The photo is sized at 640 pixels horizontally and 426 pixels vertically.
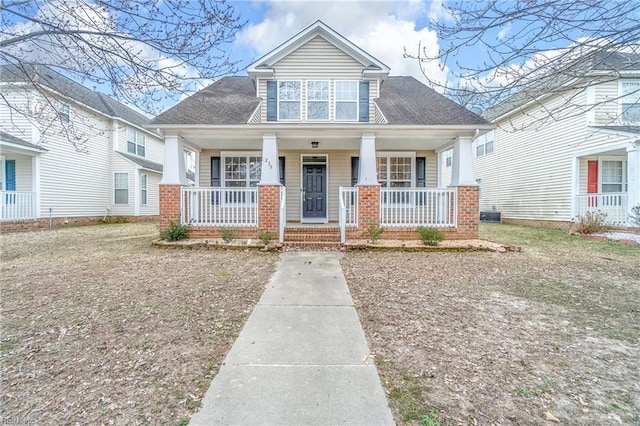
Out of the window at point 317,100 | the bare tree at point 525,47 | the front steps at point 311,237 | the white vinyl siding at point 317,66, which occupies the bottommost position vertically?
the front steps at point 311,237

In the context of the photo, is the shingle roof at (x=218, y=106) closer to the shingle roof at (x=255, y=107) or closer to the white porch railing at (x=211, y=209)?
the shingle roof at (x=255, y=107)

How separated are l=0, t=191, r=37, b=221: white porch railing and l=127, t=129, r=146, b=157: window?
257 inches

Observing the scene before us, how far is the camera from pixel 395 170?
11688 mm

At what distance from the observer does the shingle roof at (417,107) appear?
9109mm

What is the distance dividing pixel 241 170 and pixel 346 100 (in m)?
4.57

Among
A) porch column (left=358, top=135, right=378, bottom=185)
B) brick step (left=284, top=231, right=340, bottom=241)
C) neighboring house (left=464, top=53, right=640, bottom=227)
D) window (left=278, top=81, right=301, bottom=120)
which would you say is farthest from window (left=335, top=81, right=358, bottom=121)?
neighboring house (left=464, top=53, right=640, bottom=227)

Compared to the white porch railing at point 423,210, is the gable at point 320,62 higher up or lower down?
higher up

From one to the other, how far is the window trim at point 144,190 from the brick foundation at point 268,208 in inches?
508

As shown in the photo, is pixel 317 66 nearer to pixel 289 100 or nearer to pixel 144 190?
pixel 289 100

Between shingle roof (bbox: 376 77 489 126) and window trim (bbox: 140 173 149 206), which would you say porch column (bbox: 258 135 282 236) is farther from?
window trim (bbox: 140 173 149 206)

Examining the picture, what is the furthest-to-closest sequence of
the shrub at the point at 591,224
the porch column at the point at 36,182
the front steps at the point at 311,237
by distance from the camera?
1. the porch column at the point at 36,182
2. the shrub at the point at 591,224
3. the front steps at the point at 311,237

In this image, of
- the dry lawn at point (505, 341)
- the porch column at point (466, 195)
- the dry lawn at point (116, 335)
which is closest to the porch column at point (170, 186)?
the dry lawn at point (116, 335)

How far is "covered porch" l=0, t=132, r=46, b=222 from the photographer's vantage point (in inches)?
474

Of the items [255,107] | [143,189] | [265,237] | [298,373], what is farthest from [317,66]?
[143,189]
